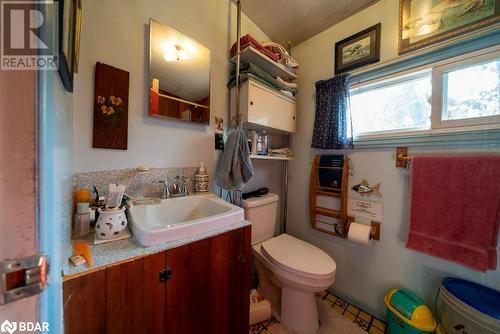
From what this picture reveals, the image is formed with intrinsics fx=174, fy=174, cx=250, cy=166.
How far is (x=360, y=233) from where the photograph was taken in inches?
49.6

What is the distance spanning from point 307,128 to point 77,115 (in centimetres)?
161

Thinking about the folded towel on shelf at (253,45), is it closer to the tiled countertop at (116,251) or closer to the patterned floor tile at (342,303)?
the tiled countertop at (116,251)

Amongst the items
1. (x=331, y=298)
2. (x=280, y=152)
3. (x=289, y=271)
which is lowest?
(x=331, y=298)

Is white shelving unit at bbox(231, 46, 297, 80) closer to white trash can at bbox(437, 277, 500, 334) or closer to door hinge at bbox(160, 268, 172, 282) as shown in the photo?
door hinge at bbox(160, 268, 172, 282)

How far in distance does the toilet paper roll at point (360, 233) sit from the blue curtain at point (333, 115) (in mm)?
608

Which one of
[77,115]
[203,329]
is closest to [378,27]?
[77,115]

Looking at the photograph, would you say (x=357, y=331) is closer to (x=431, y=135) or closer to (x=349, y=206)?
(x=349, y=206)

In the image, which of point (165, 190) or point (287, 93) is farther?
point (287, 93)

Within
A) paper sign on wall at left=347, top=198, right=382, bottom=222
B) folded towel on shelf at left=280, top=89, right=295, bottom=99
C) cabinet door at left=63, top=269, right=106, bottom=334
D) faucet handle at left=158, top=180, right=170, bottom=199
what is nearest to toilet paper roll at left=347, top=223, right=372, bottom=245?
paper sign on wall at left=347, top=198, right=382, bottom=222

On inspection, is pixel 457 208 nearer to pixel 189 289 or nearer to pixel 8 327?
pixel 189 289

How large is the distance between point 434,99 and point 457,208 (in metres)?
0.67

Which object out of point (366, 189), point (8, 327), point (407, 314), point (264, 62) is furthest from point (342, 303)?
point (264, 62)

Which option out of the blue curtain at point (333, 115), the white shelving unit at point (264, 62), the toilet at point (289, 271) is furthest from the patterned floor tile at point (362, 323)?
the white shelving unit at point (264, 62)

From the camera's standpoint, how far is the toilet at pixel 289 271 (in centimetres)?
106
